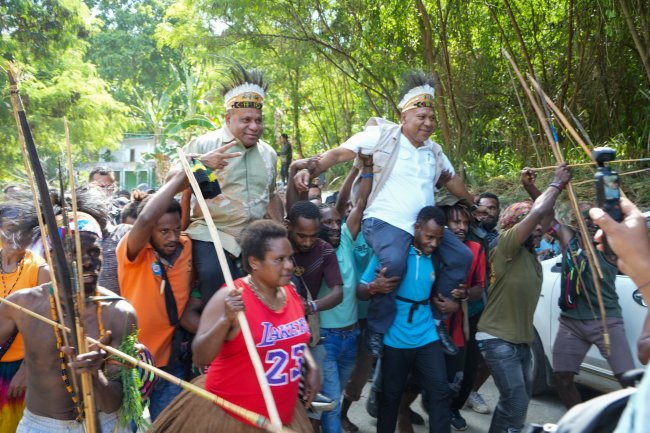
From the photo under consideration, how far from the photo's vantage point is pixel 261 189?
4496 mm

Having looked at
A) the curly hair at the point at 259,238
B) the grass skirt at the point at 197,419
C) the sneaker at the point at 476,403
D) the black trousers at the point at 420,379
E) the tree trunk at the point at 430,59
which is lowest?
the sneaker at the point at 476,403

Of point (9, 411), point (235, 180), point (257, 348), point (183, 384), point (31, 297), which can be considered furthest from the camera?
point (235, 180)

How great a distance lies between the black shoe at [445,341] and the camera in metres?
4.83

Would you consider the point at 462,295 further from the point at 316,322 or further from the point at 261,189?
the point at 261,189

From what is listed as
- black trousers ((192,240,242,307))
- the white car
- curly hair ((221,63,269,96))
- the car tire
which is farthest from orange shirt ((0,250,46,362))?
the car tire

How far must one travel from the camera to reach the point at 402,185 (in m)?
4.96

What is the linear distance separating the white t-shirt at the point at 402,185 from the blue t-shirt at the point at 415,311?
255 mm

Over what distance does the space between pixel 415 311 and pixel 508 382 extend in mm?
764

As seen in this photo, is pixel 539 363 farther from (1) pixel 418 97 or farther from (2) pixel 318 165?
(2) pixel 318 165

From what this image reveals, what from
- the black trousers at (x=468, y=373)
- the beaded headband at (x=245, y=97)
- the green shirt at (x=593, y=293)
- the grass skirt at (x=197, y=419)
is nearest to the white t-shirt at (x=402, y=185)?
the beaded headband at (x=245, y=97)

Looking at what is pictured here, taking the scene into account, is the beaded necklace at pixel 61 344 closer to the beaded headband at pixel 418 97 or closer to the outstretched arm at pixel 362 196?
the outstretched arm at pixel 362 196

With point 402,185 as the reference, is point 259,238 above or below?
below

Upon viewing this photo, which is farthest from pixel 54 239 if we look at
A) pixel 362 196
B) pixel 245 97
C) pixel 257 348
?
pixel 362 196

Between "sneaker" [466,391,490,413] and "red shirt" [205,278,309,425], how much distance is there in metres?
3.10
